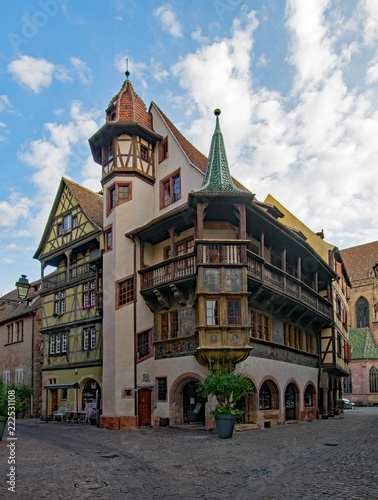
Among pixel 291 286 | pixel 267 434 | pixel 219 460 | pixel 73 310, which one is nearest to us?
pixel 219 460

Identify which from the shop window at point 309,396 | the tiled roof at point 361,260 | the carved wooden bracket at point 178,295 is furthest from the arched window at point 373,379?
the carved wooden bracket at point 178,295

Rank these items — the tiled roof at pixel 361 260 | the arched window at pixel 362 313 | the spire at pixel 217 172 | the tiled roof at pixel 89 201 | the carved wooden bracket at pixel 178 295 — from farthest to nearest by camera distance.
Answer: the tiled roof at pixel 361 260
the arched window at pixel 362 313
the tiled roof at pixel 89 201
the carved wooden bracket at pixel 178 295
the spire at pixel 217 172

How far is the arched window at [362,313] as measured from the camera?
6919 cm

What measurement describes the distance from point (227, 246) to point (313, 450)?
25.9ft

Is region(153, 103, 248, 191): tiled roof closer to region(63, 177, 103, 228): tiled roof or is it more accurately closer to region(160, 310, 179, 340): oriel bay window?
region(160, 310, 179, 340): oriel bay window

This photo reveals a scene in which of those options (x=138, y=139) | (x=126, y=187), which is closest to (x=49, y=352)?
(x=126, y=187)

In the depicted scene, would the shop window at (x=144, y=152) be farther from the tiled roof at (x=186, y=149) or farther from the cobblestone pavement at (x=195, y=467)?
the cobblestone pavement at (x=195, y=467)

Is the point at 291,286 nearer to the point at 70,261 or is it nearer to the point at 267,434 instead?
the point at 267,434

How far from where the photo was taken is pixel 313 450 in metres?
13.6

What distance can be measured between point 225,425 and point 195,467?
17.8ft

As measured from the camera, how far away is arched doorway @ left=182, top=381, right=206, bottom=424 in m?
20.7

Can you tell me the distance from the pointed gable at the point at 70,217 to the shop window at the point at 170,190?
17.2 feet

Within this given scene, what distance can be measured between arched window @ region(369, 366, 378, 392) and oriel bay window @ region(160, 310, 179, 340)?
4666cm

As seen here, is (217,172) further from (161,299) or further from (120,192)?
(161,299)
